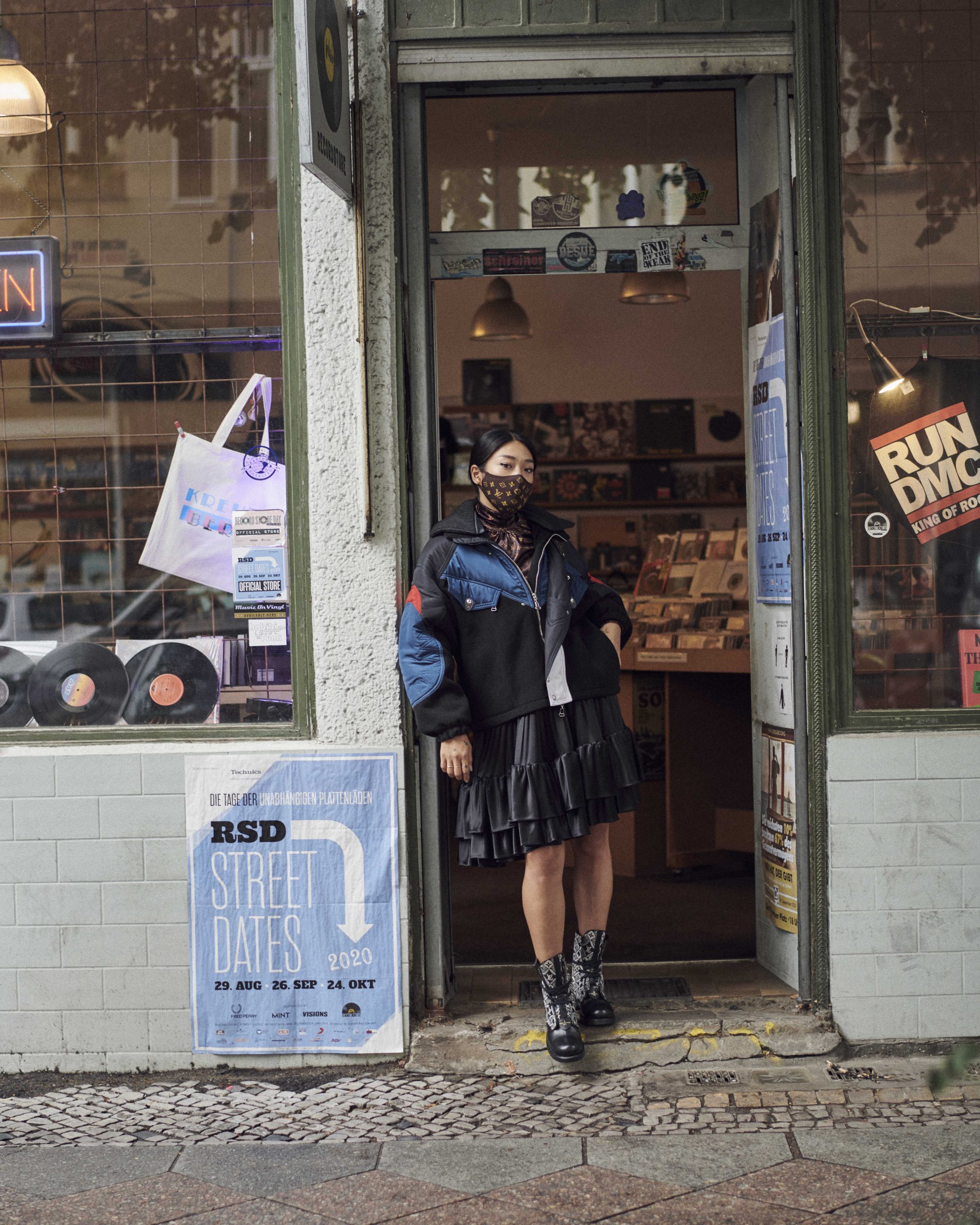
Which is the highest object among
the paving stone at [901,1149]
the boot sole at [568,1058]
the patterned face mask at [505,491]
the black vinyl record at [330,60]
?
the black vinyl record at [330,60]

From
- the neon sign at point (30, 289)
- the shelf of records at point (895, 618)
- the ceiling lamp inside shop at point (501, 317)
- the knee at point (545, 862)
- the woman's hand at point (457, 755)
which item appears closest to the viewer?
the woman's hand at point (457, 755)

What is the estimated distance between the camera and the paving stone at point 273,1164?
3592mm

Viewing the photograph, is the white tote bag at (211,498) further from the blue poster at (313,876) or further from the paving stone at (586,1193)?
the paving stone at (586,1193)

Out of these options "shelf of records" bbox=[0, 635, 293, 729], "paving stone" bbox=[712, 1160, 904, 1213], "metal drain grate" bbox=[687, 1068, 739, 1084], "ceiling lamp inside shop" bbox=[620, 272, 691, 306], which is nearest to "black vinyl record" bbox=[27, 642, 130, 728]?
"shelf of records" bbox=[0, 635, 293, 729]

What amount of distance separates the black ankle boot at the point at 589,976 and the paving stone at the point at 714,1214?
106cm

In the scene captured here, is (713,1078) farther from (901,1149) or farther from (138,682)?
(138,682)

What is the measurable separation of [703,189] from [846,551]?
1520 millimetres

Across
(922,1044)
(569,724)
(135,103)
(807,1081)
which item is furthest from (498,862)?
(135,103)

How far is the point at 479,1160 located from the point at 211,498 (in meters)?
2.38

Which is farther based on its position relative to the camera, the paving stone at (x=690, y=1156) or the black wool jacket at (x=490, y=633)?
the black wool jacket at (x=490, y=633)

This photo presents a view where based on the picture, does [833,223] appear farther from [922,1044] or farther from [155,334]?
[922,1044]

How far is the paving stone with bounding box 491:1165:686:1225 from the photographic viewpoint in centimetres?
338

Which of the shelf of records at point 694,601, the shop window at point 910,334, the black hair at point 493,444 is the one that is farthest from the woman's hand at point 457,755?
the shelf of records at point 694,601

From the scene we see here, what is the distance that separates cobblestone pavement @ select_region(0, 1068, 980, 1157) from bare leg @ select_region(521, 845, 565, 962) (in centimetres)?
44
